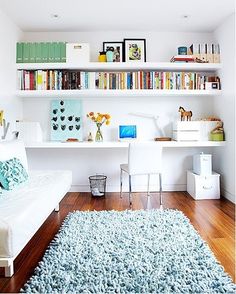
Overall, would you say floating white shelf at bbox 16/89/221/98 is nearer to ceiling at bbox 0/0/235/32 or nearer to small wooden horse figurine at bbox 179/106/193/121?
small wooden horse figurine at bbox 179/106/193/121

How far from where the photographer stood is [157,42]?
4.24 metres

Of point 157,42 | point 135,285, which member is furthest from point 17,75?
point 135,285

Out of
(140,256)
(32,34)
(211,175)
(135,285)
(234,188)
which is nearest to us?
(135,285)

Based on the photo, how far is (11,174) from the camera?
263 cm

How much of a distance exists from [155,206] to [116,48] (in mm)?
2289

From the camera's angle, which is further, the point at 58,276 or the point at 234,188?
the point at 234,188

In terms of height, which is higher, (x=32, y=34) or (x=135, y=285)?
(x=32, y=34)

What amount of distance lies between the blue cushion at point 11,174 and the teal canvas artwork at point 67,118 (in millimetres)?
1420

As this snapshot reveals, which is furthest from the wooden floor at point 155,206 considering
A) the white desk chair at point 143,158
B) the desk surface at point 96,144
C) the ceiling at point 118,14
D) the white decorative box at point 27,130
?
the ceiling at point 118,14

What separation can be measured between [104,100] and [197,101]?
141 centimetres

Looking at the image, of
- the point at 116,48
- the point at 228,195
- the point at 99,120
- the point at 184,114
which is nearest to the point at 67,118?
the point at 99,120

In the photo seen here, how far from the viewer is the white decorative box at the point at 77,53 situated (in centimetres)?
394

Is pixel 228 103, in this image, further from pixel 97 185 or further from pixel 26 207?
pixel 26 207

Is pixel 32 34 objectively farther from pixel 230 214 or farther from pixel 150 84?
pixel 230 214
